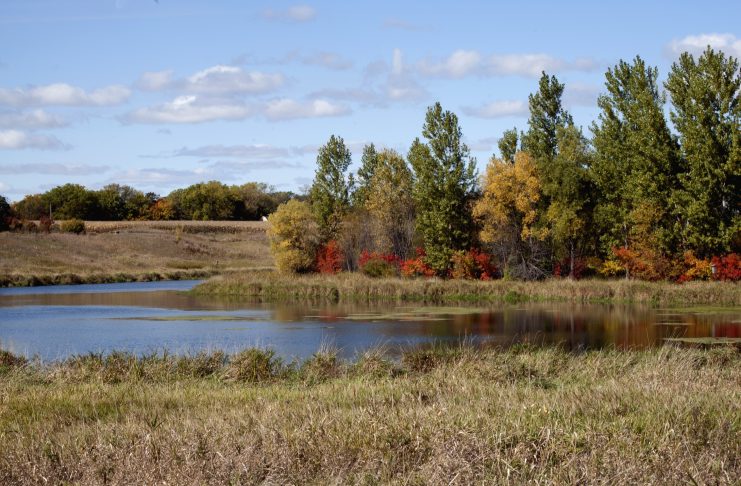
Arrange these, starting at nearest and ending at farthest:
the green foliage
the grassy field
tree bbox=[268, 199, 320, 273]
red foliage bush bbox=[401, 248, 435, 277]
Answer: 1. red foliage bush bbox=[401, 248, 435, 277]
2. tree bbox=[268, 199, 320, 273]
3. the grassy field
4. the green foliage

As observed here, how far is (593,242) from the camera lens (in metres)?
57.8

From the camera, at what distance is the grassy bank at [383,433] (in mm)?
9008

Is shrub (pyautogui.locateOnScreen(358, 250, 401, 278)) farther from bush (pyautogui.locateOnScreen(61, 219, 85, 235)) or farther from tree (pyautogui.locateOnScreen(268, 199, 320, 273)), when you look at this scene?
bush (pyautogui.locateOnScreen(61, 219, 85, 235))

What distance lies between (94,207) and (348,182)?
68052 mm

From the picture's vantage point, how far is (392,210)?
65438mm

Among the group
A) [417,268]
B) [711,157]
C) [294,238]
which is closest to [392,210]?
[417,268]

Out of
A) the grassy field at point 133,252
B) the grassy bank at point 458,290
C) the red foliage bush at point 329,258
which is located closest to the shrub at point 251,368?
the grassy bank at point 458,290

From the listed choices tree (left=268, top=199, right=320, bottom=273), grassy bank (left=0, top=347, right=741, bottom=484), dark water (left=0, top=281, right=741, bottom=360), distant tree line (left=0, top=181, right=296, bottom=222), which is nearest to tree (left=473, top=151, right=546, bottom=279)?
dark water (left=0, top=281, right=741, bottom=360)

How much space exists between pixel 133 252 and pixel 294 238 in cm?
3502

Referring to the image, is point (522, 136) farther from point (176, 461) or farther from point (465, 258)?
point (176, 461)

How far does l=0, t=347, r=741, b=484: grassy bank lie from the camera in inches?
355

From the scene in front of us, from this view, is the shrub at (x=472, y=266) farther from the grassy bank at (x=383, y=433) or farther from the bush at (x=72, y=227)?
the bush at (x=72, y=227)

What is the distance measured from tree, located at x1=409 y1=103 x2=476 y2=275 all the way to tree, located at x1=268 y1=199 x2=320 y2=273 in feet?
41.6

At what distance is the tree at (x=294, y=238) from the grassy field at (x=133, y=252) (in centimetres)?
2155
